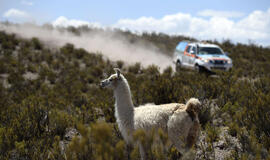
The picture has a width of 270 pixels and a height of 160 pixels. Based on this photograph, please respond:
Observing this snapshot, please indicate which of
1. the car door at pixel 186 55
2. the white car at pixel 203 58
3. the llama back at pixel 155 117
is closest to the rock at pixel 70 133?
the llama back at pixel 155 117

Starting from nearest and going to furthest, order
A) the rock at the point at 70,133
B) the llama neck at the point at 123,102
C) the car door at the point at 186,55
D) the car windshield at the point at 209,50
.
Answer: the llama neck at the point at 123,102, the rock at the point at 70,133, the car windshield at the point at 209,50, the car door at the point at 186,55

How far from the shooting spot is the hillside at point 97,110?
346cm

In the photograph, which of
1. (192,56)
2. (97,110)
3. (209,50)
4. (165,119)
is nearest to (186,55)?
(192,56)

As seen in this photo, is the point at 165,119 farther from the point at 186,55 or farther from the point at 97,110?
the point at 186,55

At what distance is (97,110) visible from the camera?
8180 millimetres

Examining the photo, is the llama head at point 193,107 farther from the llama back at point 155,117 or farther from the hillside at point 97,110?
the hillside at point 97,110

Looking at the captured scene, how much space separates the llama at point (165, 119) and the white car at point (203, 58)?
10.5m

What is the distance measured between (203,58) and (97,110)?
8462 millimetres

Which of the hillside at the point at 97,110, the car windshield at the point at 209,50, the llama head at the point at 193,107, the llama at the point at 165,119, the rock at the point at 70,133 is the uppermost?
the car windshield at the point at 209,50

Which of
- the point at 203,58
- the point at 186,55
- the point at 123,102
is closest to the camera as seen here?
the point at 123,102

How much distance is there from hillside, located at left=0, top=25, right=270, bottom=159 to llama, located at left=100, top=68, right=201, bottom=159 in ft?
0.77

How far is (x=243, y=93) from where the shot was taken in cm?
785

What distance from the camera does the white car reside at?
1398 centimetres

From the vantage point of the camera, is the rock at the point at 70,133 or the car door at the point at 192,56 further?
the car door at the point at 192,56
